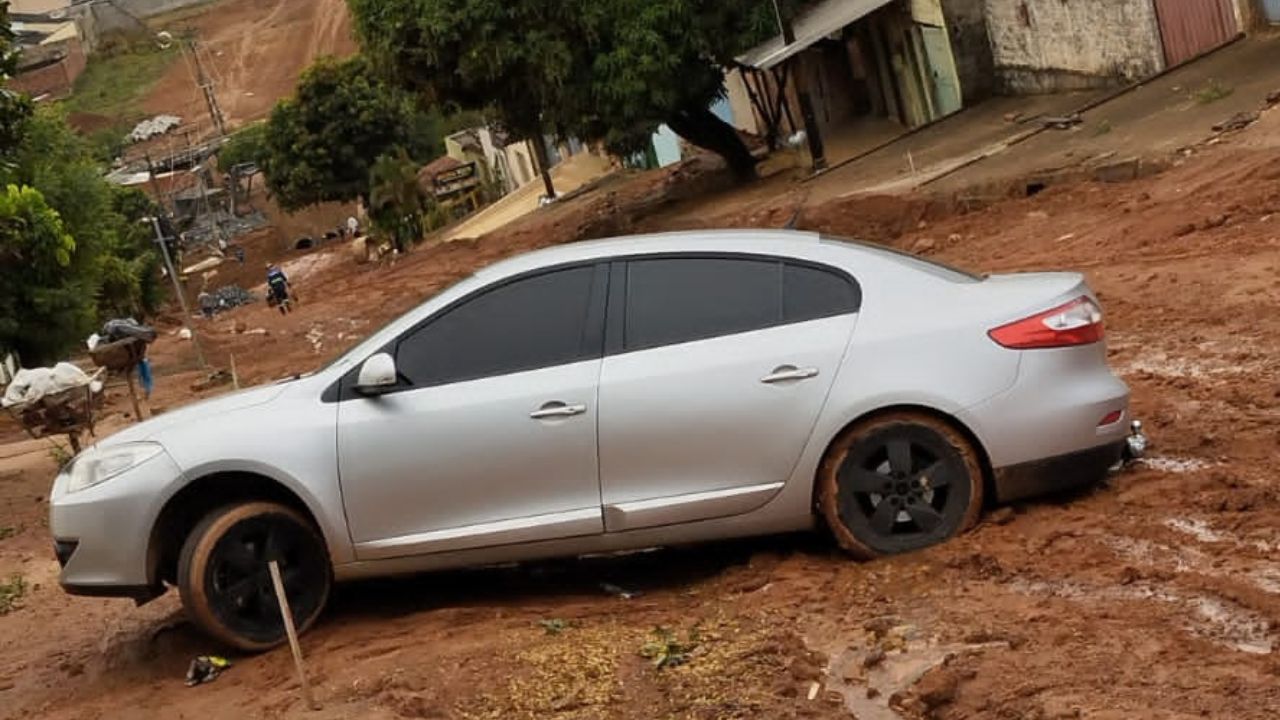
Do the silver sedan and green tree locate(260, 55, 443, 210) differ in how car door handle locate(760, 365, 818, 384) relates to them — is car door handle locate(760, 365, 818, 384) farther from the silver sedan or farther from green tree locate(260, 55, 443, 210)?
green tree locate(260, 55, 443, 210)

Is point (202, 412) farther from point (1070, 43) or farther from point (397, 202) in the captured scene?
point (397, 202)

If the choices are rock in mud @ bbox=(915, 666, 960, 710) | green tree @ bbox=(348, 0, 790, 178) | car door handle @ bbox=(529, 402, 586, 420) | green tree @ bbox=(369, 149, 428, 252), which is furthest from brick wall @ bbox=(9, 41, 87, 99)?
rock in mud @ bbox=(915, 666, 960, 710)

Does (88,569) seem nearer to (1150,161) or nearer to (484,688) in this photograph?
(484,688)

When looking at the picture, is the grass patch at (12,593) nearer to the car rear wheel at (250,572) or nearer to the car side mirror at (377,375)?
the car rear wheel at (250,572)

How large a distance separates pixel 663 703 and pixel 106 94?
9749cm

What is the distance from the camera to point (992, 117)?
2714 cm

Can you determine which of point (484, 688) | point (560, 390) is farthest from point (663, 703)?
point (560, 390)

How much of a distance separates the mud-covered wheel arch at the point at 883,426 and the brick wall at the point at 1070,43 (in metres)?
17.3

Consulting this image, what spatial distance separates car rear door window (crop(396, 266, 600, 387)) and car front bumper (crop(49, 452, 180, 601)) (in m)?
1.18

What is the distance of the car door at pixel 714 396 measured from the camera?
6.78 meters

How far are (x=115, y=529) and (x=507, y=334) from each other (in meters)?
1.90

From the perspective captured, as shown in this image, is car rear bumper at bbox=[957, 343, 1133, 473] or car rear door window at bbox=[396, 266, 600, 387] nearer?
car rear bumper at bbox=[957, 343, 1133, 473]

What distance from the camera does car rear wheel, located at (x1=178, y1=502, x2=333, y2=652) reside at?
7000mm

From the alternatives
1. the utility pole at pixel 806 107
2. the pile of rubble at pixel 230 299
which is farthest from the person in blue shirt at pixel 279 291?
the utility pole at pixel 806 107
